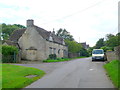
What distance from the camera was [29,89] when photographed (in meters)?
9.93

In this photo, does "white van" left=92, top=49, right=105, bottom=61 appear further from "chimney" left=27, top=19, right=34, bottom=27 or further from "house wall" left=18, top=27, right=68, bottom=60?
"chimney" left=27, top=19, right=34, bottom=27

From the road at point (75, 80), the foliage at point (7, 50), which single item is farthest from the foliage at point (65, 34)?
the road at point (75, 80)

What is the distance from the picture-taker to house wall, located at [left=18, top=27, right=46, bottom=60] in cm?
3719

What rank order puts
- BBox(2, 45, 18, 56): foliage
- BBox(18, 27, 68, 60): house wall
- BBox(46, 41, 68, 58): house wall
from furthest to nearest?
BBox(46, 41, 68, 58): house wall → BBox(18, 27, 68, 60): house wall → BBox(2, 45, 18, 56): foliage

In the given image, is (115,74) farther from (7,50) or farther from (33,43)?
(33,43)

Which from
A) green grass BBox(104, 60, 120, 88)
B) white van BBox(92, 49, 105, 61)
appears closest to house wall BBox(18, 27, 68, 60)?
white van BBox(92, 49, 105, 61)

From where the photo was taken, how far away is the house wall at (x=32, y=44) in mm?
37188

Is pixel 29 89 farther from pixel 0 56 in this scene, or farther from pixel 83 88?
pixel 0 56

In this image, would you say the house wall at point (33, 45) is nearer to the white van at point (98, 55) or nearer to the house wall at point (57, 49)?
the house wall at point (57, 49)

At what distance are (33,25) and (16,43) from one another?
5.49 metres

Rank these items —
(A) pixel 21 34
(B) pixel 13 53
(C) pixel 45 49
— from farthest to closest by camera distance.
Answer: (A) pixel 21 34 → (C) pixel 45 49 → (B) pixel 13 53

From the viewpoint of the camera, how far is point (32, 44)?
1491 inches

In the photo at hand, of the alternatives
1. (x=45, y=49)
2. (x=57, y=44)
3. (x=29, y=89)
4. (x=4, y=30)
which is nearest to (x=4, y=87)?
(x=29, y=89)

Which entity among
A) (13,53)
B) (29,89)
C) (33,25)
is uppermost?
(33,25)
